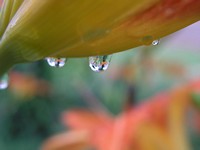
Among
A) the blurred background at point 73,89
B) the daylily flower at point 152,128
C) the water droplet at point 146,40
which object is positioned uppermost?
the blurred background at point 73,89

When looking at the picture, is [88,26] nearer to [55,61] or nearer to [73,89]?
[55,61]

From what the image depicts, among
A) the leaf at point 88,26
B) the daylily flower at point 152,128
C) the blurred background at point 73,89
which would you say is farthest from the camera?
the blurred background at point 73,89

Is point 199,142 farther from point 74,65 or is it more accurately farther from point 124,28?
point 124,28

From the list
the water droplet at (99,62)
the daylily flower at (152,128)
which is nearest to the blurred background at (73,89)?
the daylily flower at (152,128)

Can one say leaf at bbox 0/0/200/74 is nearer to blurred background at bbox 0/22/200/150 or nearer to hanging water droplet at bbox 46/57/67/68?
hanging water droplet at bbox 46/57/67/68

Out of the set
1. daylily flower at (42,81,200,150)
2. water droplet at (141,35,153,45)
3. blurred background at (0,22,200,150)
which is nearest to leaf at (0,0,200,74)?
water droplet at (141,35,153,45)

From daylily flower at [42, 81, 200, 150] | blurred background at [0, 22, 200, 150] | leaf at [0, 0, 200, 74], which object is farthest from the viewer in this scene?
blurred background at [0, 22, 200, 150]

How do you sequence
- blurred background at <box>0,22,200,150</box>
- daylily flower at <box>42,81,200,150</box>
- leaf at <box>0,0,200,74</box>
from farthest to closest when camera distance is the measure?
blurred background at <box>0,22,200,150</box> < daylily flower at <box>42,81,200,150</box> < leaf at <box>0,0,200,74</box>

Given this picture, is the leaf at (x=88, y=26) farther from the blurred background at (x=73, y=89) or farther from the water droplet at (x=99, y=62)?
the blurred background at (x=73, y=89)

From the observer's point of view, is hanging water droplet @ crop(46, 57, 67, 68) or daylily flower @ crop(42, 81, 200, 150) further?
daylily flower @ crop(42, 81, 200, 150)
